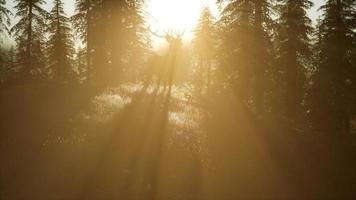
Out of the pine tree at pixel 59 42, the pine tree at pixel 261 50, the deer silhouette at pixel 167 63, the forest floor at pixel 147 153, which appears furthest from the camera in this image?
the pine tree at pixel 59 42

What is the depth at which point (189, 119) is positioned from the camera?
21484mm

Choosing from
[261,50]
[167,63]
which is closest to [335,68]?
[261,50]

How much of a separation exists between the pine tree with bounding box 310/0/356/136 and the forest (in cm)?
8

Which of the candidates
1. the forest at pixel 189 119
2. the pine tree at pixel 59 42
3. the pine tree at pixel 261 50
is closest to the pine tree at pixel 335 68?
the forest at pixel 189 119

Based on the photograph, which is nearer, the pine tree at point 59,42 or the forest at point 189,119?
the forest at point 189,119

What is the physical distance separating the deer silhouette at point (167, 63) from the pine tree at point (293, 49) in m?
8.26

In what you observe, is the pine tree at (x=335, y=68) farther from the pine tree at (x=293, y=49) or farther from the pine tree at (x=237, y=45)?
the pine tree at (x=237, y=45)

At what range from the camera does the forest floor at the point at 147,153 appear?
13.9 metres

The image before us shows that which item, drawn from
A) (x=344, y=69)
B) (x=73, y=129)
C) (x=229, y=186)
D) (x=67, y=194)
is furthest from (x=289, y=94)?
(x=67, y=194)

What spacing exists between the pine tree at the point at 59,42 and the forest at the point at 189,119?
4.67 m

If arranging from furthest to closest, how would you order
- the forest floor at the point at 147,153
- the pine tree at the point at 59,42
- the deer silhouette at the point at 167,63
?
the pine tree at the point at 59,42
the deer silhouette at the point at 167,63
the forest floor at the point at 147,153

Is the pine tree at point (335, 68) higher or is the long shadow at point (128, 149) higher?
the pine tree at point (335, 68)

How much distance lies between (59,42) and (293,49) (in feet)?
83.1

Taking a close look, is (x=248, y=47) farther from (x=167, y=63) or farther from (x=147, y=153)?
(x=147, y=153)
